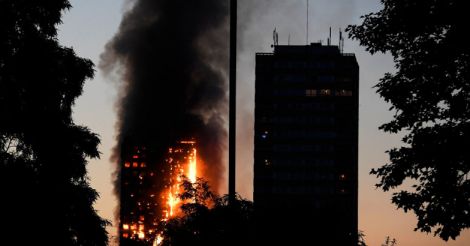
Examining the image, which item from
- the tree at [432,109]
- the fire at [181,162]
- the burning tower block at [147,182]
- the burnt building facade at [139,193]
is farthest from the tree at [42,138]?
the burnt building facade at [139,193]

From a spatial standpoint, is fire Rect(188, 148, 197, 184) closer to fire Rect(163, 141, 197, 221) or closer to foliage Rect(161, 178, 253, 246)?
fire Rect(163, 141, 197, 221)

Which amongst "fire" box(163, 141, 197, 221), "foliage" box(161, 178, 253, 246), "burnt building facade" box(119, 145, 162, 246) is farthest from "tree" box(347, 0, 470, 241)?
"burnt building facade" box(119, 145, 162, 246)

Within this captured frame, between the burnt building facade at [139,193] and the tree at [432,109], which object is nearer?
the tree at [432,109]

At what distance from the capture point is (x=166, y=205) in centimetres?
16062

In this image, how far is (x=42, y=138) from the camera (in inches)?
921

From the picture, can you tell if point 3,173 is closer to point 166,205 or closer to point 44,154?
point 44,154

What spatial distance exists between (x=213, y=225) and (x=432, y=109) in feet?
27.6

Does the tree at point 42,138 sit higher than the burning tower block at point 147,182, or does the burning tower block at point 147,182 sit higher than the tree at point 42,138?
the burning tower block at point 147,182

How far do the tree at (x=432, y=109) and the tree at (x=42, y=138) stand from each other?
1007 cm

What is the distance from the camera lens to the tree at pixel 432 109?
15656 millimetres

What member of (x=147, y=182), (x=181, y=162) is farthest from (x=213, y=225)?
(x=147, y=182)

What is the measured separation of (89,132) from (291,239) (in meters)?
7.83

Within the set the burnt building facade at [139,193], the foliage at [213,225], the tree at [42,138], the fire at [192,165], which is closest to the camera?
the tree at [42,138]

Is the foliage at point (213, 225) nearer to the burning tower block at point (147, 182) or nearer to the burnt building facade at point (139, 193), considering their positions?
the burning tower block at point (147, 182)
